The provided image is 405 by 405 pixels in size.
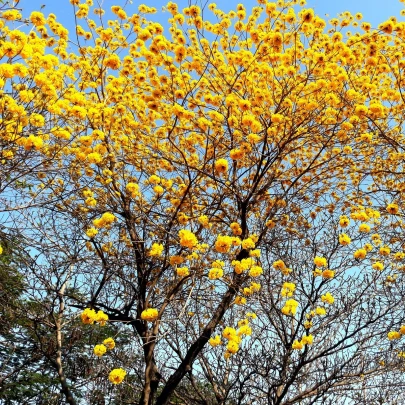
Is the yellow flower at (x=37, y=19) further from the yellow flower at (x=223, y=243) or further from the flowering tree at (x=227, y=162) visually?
the yellow flower at (x=223, y=243)

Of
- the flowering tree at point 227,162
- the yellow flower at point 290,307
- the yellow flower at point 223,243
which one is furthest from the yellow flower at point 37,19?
the yellow flower at point 290,307

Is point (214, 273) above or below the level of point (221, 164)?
below

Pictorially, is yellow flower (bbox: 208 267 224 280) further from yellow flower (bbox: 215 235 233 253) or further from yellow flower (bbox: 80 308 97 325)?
yellow flower (bbox: 80 308 97 325)

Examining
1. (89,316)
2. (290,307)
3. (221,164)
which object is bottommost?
(89,316)

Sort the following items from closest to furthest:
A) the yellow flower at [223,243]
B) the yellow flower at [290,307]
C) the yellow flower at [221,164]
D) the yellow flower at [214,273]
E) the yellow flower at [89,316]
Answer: the yellow flower at [89,316] < the yellow flower at [223,243] < the yellow flower at [214,273] < the yellow flower at [221,164] < the yellow flower at [290,307]

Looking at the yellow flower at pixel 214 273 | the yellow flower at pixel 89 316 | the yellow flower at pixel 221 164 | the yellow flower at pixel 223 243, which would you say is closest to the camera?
the yellow flower at pixel 89 316

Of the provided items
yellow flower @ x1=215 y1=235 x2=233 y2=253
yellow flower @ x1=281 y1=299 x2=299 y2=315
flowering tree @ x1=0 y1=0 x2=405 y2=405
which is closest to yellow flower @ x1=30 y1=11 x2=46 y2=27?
flowering tree @ x1=0 y1=0 x2=405 y2=405

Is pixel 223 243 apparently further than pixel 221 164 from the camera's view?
No

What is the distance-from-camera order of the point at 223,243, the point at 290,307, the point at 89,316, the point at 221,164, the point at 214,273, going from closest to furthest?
the point at 89,316 → the point at 223,243 → the point at 214,273 → the point at 221,164 → the point at 290,307

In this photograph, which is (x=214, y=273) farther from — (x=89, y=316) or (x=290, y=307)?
(x=89, y=316)

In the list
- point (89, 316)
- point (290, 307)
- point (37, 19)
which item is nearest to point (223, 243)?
point (290, 307)

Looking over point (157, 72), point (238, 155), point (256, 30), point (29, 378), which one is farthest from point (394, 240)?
point (29, 378)

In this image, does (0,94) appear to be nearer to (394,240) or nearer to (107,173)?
(107,173)

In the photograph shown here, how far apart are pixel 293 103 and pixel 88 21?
2769 millimetres
